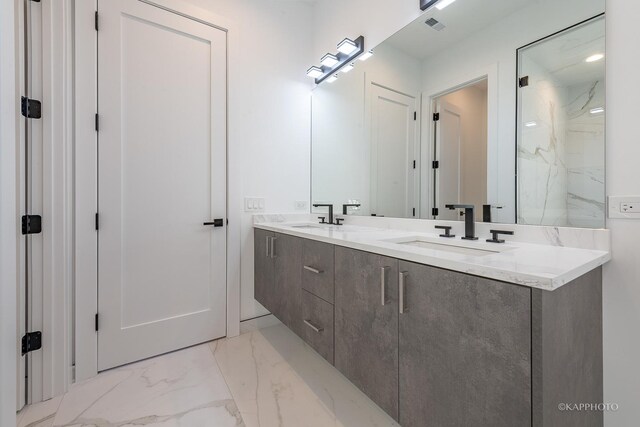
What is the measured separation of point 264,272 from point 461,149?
1.49 m

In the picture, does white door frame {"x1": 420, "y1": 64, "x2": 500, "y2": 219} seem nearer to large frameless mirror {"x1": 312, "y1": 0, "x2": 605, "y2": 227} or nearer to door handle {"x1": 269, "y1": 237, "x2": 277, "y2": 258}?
large frameless mirror {"x1": 312, "y1": 0, "x2": 605, "y2": 227}

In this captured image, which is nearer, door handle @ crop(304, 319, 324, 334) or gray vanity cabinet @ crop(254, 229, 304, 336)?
door handle @ crop(304, 319, 324, 334)

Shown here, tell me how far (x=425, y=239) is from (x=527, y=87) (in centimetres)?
79

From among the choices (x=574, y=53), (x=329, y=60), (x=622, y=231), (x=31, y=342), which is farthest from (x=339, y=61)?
(x=31, y=342)

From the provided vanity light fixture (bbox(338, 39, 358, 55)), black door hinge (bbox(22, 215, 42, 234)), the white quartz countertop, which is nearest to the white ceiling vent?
vanity light fixture (bbox(338, 39, 358, 55))

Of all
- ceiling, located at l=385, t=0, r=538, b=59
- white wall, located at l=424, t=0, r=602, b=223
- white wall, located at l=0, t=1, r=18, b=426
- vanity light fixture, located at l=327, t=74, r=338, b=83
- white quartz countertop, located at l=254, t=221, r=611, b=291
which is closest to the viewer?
white quartz countertop, located at l=254, t=221, r=611, b=291

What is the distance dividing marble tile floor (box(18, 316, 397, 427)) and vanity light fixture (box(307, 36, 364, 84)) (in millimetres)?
2129

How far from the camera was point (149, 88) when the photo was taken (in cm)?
178

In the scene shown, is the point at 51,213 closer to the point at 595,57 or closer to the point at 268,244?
the point at 268,244

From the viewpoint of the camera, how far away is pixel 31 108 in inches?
54.2

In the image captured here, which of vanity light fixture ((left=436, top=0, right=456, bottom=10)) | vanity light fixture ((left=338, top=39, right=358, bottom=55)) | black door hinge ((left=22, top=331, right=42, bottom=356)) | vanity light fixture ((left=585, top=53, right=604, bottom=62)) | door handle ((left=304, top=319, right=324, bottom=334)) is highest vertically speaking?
vanity light fixture ((left=338, top=39, right=358, bottom=55))

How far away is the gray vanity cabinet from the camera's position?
1630 mm

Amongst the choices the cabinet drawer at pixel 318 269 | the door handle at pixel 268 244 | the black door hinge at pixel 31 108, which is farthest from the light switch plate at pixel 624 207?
the black door hinge at pixel 31 108

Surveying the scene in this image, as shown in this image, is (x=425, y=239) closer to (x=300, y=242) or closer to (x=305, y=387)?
(x=300, y=242)
